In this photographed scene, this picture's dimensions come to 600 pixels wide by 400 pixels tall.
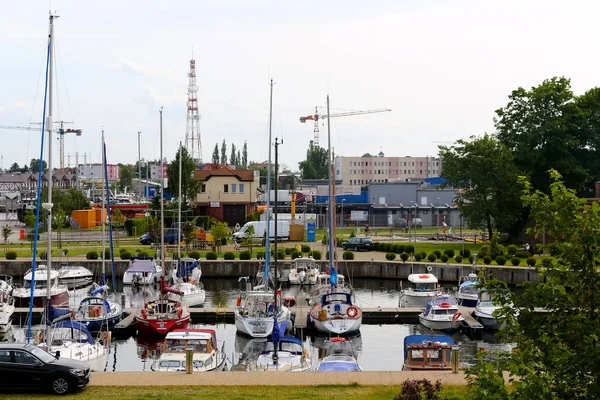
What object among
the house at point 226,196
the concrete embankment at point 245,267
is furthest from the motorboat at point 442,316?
the house at point 226,196

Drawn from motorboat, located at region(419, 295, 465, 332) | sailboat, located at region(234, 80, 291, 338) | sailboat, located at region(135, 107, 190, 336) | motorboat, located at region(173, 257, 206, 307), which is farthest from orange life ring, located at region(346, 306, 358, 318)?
motorboat, located at region(173, 257, 206, 307)

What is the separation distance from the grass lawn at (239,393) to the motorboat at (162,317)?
56.7 feet

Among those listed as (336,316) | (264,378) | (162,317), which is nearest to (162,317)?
(162,317)

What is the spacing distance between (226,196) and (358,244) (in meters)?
28.1

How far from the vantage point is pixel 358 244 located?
75250 mm

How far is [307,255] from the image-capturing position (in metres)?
69.4

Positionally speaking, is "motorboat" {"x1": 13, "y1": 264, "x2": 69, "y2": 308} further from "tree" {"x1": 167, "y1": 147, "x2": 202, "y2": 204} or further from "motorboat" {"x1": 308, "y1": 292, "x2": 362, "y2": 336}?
"tree" {"x1": 167, "y1": 147, "x2": 202, "y2": 204}

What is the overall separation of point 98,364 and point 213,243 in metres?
41.8

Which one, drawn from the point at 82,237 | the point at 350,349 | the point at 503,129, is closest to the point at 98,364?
the point at 350,349

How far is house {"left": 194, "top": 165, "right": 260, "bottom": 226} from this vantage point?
98.5 m

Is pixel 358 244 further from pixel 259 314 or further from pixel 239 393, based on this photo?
pixel 239 393

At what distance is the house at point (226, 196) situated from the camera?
9850 cm

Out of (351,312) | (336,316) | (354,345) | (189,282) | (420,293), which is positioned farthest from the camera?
(189,282)

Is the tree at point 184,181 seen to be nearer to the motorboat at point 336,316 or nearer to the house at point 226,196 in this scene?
the house at point 226,196
